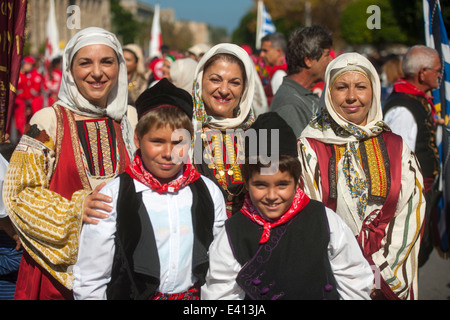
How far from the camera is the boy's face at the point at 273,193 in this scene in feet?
7.90

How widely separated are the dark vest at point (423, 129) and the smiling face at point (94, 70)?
2641 millimetres

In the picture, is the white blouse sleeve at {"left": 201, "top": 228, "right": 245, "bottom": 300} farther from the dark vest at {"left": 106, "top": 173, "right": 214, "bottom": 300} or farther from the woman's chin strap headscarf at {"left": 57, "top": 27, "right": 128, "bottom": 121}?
the woman's chin strap headscarf at {"left": 57, "top": 27, "right": 128, "bottom": 121}

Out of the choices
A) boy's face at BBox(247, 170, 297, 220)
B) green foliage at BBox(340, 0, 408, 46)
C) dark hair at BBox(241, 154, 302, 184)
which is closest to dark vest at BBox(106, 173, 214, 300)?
boy's face at BBox(247, 170, 297, 220)

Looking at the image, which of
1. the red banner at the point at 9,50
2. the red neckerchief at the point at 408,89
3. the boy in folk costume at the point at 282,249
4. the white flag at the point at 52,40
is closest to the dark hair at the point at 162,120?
the boy in folk costume at the point at 282,249

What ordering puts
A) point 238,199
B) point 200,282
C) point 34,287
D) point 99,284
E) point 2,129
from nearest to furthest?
point 99,284 → point 200,282 → point 34,287 → point 238,199 → point 2,129

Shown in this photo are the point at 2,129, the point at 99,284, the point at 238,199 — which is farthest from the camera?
the point at 2,129

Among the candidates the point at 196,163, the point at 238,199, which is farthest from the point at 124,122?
the point at 238,199

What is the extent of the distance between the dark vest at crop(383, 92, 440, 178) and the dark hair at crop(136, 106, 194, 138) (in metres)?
2.59

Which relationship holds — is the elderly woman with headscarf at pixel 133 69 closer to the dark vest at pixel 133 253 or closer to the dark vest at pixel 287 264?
the dark vest at pixel 133 253

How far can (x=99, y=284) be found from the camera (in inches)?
90.8

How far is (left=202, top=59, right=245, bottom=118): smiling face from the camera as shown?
10.2 feet

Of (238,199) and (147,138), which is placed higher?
(147,138)
